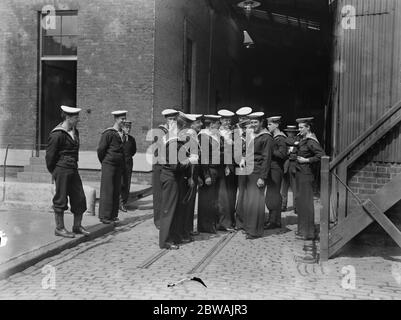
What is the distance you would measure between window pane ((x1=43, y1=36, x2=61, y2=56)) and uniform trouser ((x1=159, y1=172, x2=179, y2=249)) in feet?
24.4

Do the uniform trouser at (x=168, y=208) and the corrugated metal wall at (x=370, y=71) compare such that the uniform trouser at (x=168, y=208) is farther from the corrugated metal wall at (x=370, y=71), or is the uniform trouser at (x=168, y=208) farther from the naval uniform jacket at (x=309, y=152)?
the corrugated metal wall at (x=370, y=71)

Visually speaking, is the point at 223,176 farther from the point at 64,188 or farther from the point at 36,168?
the point at 36,168

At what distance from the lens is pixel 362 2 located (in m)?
7.48

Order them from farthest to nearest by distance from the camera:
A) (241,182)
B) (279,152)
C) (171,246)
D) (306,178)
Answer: (279,152) → (241,182) → (306,178) → (171,246)

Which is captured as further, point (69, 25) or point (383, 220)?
point (69, 25)

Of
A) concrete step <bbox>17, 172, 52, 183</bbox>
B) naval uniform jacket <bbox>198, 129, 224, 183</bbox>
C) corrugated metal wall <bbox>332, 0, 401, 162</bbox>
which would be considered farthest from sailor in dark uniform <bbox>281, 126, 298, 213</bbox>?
concrete step <bbox>17, 172, 52, 183</bbox>

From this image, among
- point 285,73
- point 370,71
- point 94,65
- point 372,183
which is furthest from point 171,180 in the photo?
point 285,73

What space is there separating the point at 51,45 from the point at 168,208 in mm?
7937

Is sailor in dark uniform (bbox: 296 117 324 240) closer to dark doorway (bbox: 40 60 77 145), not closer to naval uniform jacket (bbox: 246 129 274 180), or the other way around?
naval uniform jacket (bbox: 246 129 274 180)

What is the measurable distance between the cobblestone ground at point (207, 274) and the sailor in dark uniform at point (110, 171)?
109cm

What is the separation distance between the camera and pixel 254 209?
7.77 m

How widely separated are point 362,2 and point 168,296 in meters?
5.51
